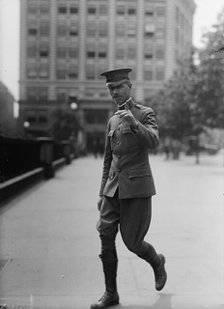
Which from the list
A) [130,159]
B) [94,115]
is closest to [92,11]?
[130,159]

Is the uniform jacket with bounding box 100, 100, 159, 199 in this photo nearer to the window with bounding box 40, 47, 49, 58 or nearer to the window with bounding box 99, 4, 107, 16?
the window with bounding box 99, 4, 107, 16

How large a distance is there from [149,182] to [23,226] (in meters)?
4.11

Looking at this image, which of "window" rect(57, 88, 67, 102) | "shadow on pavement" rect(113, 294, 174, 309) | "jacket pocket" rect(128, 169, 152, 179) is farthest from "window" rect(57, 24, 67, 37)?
"window" rect(57, 88, 67, 102)

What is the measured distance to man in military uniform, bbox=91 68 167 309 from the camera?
407 cm

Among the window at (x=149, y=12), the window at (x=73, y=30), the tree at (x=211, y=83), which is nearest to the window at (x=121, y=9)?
the window at (x=149, y=12)

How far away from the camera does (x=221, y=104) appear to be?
27.8 m

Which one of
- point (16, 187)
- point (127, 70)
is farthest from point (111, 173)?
point (16, 187)

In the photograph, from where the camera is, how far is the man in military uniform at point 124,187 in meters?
4.07

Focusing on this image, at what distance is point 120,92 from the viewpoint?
404 cm

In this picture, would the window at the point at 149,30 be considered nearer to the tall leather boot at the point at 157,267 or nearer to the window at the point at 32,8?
the window at the point at 32,8

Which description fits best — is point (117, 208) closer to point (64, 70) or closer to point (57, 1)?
point (57, 1)

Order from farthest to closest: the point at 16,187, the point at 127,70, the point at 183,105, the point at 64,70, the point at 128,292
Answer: the point at 183,105
the point at 16,187
the point at 64,70
the point at 128,292
the point at 127,70

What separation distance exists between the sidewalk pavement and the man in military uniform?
456 mm

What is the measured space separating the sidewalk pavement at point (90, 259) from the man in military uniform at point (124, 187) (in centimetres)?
46
